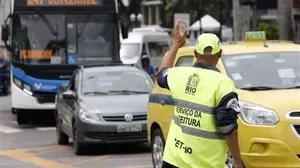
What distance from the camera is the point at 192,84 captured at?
575 centimetres

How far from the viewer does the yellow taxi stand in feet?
28.3

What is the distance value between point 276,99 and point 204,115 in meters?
3.36

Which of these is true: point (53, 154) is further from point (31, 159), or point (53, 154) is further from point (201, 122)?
point (201, 122)

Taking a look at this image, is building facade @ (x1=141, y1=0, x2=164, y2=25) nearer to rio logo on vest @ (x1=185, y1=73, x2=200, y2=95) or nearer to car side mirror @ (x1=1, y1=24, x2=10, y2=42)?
car side mirror @ (x1=1, y1=24, x2=10, y2=42)

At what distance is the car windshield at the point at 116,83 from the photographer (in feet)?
49.1

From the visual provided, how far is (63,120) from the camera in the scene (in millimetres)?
15594

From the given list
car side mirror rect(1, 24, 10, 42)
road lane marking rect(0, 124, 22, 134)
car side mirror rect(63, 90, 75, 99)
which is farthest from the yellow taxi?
car side mirror rect(1, 24, 10, 42)

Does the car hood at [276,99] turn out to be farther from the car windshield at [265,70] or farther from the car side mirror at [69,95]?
the car side mirror at [69,95]


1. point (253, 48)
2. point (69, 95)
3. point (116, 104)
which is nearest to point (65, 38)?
point (69, 95)

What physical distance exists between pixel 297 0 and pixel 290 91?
14.4m

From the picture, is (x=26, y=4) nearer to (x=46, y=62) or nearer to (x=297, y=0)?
(x=46, y=62)

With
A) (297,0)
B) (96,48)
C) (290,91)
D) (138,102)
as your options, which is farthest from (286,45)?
(297,0)

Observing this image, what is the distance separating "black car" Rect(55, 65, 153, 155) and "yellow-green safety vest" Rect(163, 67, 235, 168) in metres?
7.98

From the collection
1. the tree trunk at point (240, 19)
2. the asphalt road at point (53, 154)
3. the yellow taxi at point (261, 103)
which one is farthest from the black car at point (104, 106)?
the tree trunk at point (240, 19)
